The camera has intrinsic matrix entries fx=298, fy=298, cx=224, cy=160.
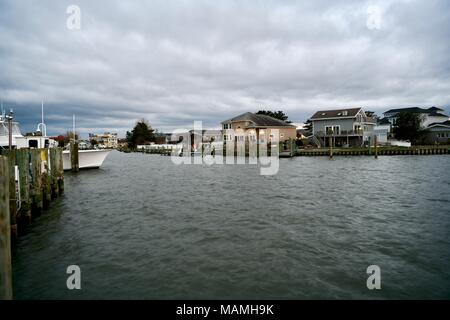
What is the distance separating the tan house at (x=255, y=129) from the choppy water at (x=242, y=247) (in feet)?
139

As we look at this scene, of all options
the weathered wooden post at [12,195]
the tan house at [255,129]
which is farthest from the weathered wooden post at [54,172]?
the tan house at [255,129]

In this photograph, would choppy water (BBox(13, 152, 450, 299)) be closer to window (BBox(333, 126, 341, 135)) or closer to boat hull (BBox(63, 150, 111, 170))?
boat hull (BBox(63, 150, 111, 170))

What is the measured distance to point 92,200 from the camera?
16453mm

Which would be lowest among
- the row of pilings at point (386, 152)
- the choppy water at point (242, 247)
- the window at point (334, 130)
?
the choppy water at point (242, 247)

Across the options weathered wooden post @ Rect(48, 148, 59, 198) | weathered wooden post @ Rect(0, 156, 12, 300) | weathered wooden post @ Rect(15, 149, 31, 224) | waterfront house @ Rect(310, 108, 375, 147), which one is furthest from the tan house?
weathered wooden post @ Rect(0, 156, 12, 300)

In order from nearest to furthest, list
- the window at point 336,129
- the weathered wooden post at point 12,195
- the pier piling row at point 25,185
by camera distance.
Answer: the weathered wooden post at point 12,195 → the pier piling row at point 25,185 → the window at point 336,129

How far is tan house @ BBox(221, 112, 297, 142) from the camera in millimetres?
58344

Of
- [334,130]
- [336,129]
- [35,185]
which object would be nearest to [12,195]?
[35,185]

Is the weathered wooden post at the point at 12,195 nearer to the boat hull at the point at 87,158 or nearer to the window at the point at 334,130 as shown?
the boat hull at the point at 87,158

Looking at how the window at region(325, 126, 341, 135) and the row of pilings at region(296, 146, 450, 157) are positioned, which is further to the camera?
the window at region(325, 126, 341, 135)

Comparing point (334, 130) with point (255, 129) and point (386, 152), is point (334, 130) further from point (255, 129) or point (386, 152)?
point (255, 129)

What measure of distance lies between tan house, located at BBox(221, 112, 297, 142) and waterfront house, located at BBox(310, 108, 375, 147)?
234 inches

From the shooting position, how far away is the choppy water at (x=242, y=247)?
21.1 feet
